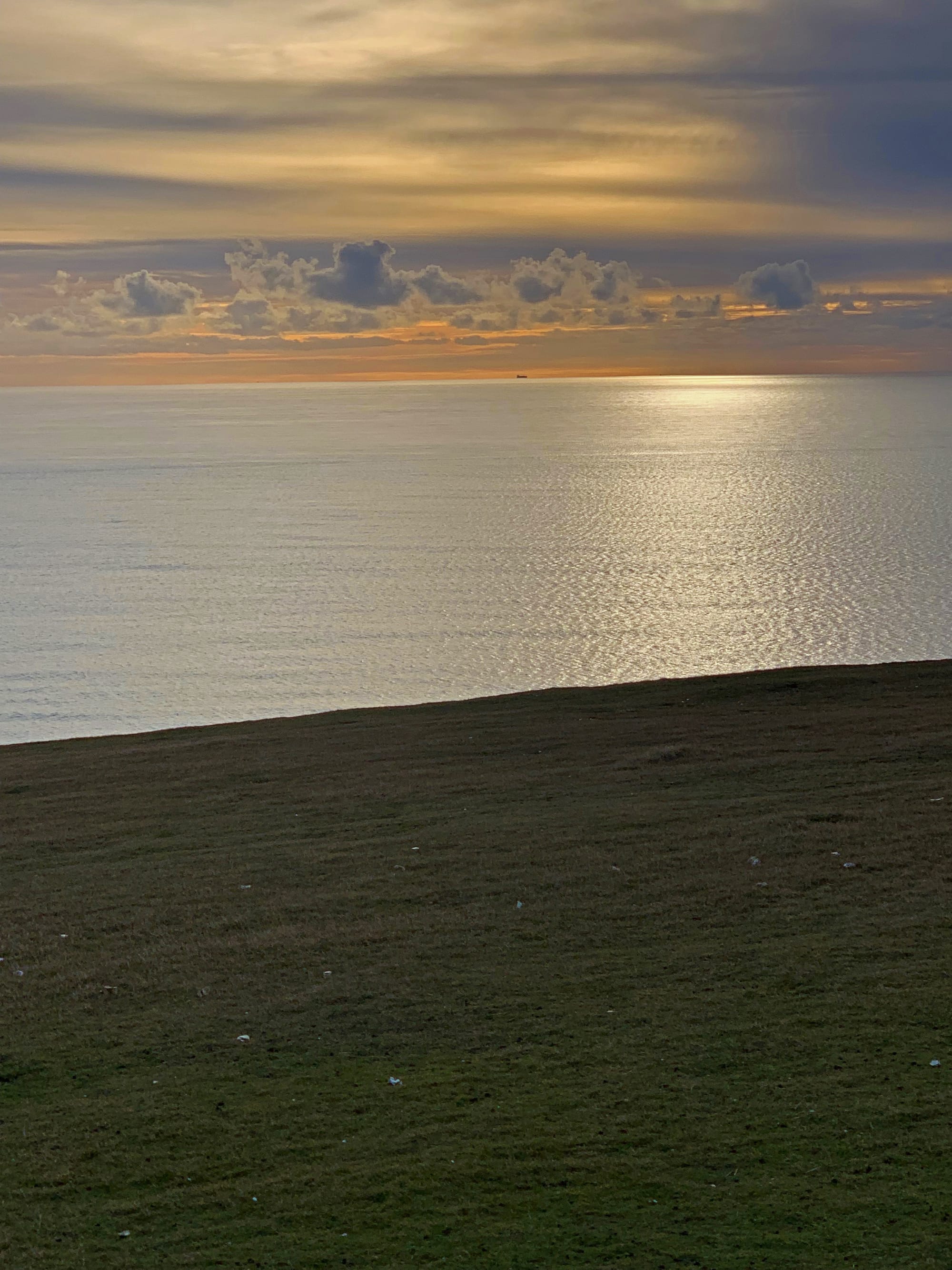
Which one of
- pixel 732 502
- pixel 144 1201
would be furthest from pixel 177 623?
pixel 732 502

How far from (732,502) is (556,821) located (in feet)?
422

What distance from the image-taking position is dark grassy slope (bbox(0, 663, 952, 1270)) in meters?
10.1

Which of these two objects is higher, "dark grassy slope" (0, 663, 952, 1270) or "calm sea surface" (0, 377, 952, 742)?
"dark grassy slope" (0, 663, 952, 1270)

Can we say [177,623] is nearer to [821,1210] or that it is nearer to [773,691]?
[773,691]

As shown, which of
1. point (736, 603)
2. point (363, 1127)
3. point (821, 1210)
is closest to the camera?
point (821, 1210)

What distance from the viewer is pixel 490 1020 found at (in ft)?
45.4

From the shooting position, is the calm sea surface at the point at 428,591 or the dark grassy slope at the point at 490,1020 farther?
the calm sea surface at the point at 428,591

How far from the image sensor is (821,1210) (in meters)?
9.90

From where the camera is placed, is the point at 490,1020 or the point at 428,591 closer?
the point at 490,1020

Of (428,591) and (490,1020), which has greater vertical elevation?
(490,1020)

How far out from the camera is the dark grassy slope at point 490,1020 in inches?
396

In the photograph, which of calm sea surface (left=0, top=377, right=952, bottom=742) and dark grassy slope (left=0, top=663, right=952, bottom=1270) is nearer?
dark grassy slope (left=0, top=663, right=952, bottom=1270)

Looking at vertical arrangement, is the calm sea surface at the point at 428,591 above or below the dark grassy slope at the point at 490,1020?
below

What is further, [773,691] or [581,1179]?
[773,691]
